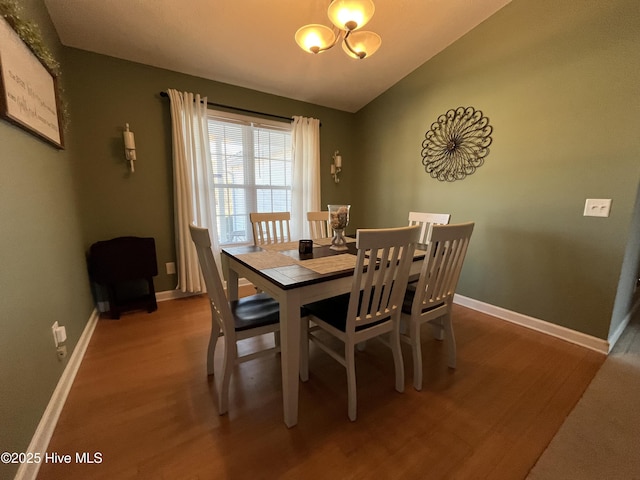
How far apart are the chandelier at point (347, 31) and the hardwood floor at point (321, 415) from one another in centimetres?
208

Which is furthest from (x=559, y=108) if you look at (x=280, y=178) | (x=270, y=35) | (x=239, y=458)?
(x=239, y=458)

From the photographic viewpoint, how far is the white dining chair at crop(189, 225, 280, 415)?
1.24 metres

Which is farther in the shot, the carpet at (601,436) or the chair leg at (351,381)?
the chair leg at (351,381)

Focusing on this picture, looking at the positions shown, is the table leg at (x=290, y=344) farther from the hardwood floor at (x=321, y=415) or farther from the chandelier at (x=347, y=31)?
the chandelier at (x=347, y=31)

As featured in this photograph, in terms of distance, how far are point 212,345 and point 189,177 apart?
186 cm

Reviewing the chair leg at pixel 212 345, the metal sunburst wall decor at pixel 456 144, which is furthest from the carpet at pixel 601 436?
the metal sunburst wall decor at pixel 456 144

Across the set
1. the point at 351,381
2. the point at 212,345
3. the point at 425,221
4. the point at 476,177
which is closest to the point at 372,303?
the point at 351,381

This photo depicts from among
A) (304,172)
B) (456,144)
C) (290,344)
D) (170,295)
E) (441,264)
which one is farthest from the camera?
(304,172)

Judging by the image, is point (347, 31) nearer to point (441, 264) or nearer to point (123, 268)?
point (441, 264)

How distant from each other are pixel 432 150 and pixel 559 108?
107 centimetres

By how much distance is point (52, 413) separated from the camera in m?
1.27

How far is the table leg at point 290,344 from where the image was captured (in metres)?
1.17

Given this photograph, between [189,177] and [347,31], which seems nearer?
[347,31]

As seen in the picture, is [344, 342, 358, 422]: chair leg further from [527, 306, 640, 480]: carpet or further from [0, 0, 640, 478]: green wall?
[0, 0, 640, 478]: green wall
